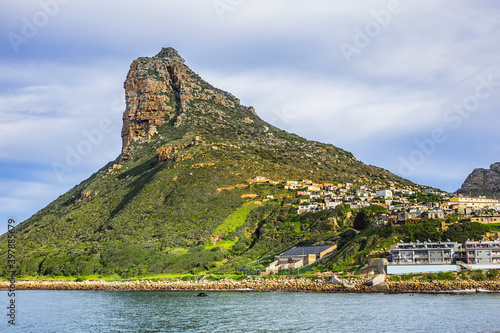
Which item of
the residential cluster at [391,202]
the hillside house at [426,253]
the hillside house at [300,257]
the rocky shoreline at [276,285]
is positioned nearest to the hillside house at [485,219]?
the residential cluster at [391,202]

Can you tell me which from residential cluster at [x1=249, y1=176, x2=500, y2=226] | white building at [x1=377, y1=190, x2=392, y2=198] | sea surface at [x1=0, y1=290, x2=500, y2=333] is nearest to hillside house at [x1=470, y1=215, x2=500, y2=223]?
residential cluster at [x1=249, y1=176, x2=500, y2=226]

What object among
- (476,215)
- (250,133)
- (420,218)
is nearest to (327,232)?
(420,218)

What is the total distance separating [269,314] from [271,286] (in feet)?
99.3

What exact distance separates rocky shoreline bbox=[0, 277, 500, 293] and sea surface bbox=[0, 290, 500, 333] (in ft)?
15.3

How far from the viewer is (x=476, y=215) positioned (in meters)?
98.1

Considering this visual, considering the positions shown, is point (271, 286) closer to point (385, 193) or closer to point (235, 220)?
point (235, 220)

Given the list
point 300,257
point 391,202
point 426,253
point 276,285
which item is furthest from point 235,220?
point 426,253

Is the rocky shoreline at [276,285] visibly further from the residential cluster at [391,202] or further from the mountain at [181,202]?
the residential cluster at [391,202]

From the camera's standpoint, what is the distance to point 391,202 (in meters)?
138

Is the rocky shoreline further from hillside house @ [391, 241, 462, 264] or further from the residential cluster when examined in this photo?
the residential cluster

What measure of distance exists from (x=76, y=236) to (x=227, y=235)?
149 feet

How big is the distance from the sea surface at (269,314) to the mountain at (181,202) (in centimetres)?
3318

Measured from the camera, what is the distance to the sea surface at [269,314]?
4734cm

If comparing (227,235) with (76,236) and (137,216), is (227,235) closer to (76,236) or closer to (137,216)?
(137,216)
